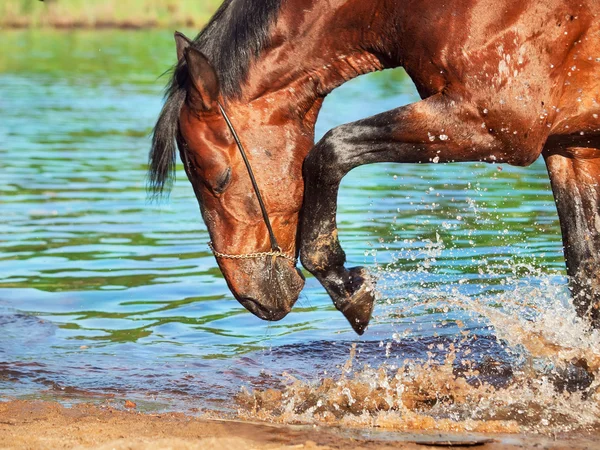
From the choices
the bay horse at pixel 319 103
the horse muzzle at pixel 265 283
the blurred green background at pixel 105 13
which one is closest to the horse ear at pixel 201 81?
the bay horse at pixel 319 103

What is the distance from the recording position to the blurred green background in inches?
1339

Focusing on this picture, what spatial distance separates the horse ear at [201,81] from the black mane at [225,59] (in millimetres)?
117

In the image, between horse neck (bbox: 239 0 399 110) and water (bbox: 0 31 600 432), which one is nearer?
horse neck (bbox: 239 0 399 110)

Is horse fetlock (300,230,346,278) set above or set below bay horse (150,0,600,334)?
below

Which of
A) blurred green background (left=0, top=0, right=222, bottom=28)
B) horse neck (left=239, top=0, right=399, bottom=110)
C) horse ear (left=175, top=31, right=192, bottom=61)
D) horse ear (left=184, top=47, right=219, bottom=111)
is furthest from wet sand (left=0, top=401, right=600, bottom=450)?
blurred green background (left=0, top=0, right=222, bottom=28)

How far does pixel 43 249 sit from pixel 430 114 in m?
4.92

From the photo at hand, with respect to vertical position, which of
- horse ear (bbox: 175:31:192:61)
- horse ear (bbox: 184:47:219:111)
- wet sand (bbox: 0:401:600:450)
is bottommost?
wet sand (bbox: 0:401:600:450)

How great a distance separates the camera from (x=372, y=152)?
15.6 ft

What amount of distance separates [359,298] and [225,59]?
1284 mm

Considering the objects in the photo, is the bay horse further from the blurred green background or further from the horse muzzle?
the blurred green background

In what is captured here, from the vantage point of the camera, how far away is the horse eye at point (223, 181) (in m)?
4.92

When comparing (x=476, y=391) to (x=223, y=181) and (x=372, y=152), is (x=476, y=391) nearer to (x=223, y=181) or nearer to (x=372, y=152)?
(x=372, y=152)

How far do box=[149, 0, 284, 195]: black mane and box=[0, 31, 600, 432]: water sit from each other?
114cm

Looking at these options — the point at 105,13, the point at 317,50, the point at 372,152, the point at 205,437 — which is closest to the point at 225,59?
the point at 317,50
